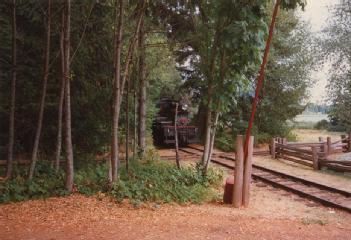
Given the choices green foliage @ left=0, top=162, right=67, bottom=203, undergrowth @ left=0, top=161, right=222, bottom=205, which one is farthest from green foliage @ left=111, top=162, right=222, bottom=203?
green foliage @ left=0, top=162, right=67, bottom=203

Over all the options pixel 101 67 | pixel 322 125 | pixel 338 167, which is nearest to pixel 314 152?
pixel 338 167

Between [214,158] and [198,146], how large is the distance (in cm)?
371

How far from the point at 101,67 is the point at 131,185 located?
593 centimetres

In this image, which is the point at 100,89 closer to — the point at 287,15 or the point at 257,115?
the point at 257,115

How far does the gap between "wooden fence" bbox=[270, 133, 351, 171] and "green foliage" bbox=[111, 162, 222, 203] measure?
4842mm

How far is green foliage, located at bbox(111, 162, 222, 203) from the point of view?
8672 millimetres

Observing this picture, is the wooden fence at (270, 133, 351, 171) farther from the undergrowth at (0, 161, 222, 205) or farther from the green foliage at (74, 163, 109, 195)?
the green foliage at (74, 163, 109, 195)

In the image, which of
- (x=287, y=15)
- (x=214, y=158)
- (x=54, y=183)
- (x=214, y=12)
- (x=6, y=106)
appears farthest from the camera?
(x=287, y=15)

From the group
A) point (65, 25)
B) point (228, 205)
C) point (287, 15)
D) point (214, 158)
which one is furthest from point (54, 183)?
point (287, 15)

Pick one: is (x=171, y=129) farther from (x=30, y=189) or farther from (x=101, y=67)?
(x=30, y=189)

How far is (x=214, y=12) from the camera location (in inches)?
395

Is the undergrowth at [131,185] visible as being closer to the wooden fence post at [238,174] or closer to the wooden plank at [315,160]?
the wooden fence post at [238,174]

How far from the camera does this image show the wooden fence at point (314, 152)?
45.3ft

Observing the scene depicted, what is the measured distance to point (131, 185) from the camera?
355 inches
